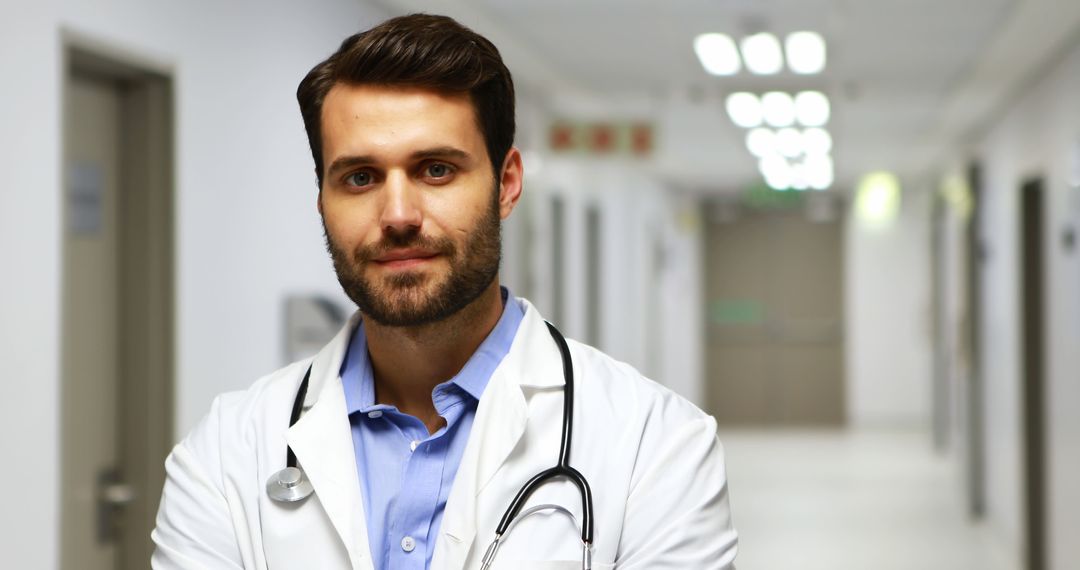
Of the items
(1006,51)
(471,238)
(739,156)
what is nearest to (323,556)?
(471,238)

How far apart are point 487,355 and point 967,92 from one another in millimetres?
5714

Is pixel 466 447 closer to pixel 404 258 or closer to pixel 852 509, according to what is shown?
pixel 404 258

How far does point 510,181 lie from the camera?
1479 millimetres

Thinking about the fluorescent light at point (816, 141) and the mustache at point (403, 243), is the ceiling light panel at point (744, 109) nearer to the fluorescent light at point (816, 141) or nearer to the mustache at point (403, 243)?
the fluorescent light at point (816, 141)

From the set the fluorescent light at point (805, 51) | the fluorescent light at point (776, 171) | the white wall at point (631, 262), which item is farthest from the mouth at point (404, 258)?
the fluorescent light at point (776, 171)

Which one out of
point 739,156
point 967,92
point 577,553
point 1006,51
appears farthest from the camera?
point 739,156

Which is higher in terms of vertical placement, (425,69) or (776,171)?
(776,171)

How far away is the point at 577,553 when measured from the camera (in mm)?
1310

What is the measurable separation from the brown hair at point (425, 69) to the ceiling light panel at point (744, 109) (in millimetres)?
5118

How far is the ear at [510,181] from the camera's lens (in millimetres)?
1451

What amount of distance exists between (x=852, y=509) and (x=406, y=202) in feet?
23.1

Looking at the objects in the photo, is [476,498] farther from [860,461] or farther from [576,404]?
[860,461]

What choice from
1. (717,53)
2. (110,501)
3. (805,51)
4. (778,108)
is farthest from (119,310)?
(778,108)

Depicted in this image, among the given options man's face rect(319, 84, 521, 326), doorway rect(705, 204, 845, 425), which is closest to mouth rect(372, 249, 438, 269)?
man's face rect(319, 84, 521, 326)
